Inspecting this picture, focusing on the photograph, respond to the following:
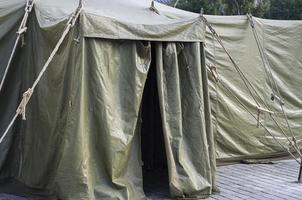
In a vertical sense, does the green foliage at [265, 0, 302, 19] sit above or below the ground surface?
above

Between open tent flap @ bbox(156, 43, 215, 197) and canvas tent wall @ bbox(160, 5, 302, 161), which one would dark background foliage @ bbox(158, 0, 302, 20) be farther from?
open tent flap @ bbox(156, 43, 215, 197)

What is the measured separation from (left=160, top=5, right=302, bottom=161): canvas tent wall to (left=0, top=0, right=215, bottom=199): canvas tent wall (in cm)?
170

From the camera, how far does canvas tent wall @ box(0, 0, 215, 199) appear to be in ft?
19.6

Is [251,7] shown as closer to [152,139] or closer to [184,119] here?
[152,139]

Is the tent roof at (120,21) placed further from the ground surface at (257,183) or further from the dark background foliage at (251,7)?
the dark background foliage at (251,7)

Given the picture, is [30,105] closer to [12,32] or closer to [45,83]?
[45,83]

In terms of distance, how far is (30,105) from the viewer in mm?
6562

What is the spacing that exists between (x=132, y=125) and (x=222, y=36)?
2.86 m

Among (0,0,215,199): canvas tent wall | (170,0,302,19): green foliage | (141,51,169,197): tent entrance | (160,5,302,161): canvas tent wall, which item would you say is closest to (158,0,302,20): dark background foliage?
A: (170,0,302,19): green foliage

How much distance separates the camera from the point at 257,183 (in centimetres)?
761

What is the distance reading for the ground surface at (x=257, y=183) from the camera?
691cm

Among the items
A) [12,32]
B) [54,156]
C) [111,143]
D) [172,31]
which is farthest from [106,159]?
[12,32]

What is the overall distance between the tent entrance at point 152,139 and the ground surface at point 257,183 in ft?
2.01

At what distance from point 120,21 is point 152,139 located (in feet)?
7.58
